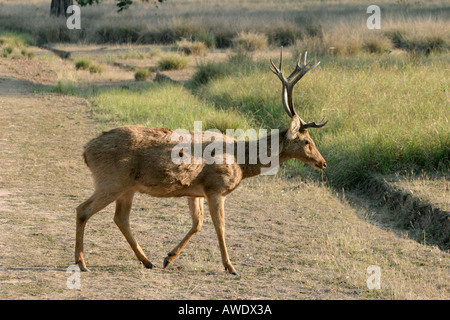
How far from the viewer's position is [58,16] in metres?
34.3

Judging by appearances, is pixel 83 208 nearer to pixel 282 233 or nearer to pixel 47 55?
pixel 282 233

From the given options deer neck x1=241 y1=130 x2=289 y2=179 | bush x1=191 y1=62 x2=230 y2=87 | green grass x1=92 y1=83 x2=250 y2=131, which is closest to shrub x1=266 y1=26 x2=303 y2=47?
bush x1=191 y1=62 x2=230 y2=87

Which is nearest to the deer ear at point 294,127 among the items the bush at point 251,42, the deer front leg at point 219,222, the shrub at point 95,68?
the deer front leg at point 219,222

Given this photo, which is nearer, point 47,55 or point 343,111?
point 343,111

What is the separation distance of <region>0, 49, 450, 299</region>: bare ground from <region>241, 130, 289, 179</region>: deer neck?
94cm

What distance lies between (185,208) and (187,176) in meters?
2.61

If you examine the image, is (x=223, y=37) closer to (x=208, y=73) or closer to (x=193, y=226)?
(x=208, y=73)

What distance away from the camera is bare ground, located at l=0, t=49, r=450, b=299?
237 inches

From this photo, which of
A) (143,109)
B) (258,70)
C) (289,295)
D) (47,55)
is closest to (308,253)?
(289,295)

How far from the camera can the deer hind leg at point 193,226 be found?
664cm

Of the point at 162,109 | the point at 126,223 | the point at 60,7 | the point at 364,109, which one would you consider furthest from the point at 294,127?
the point at 60,7

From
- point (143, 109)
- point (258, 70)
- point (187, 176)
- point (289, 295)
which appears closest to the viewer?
point (289, 295)

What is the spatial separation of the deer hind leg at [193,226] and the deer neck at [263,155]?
570 mm

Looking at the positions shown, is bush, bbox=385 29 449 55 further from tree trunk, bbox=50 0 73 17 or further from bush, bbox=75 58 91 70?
tree trunk, bbox=50 0 73 17
